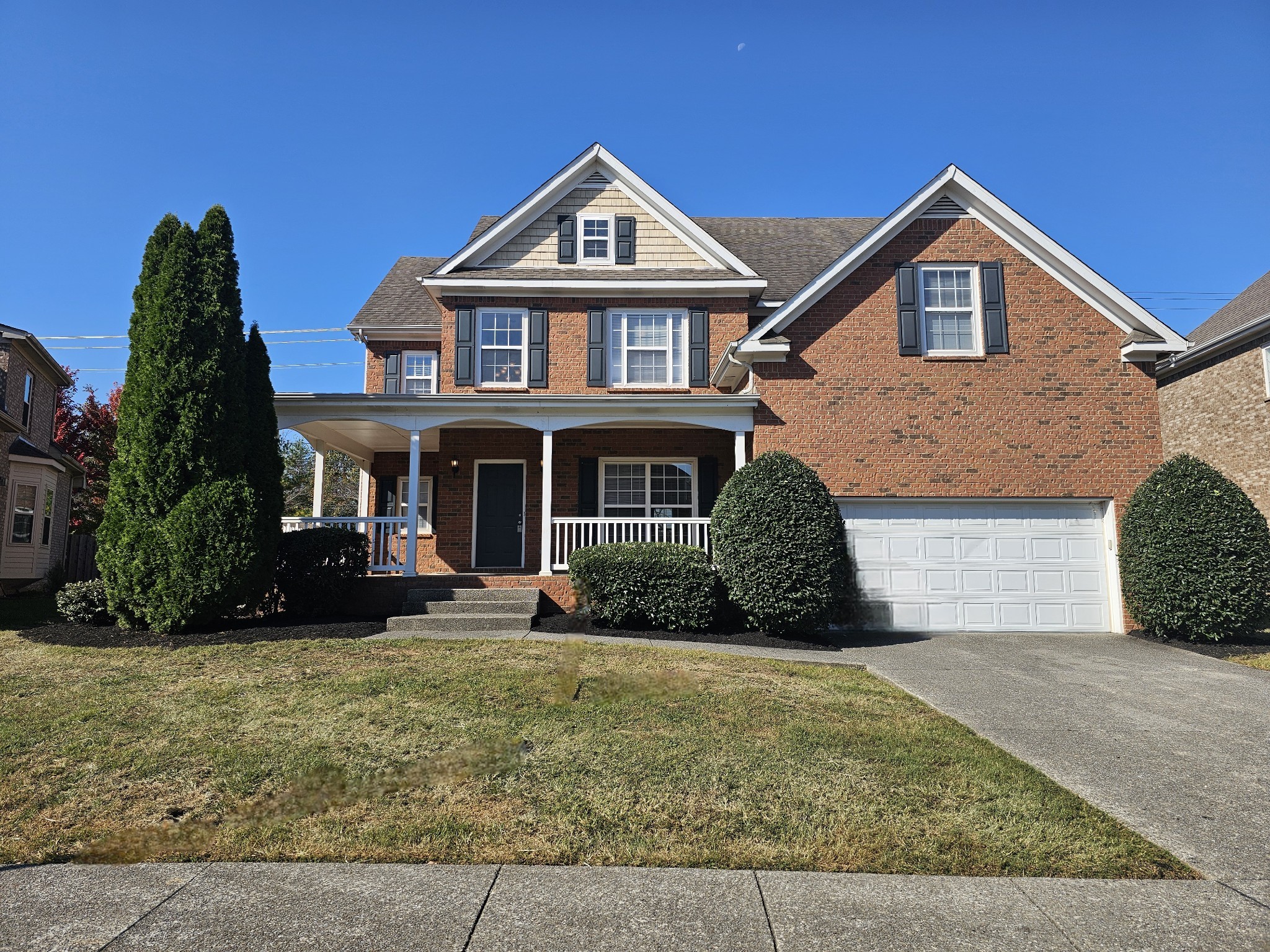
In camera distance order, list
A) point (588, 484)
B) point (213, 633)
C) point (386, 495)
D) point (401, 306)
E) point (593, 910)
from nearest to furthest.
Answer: point (593, 910)
point (213, 633)
point (588, 484)
point (386, 495)
point (401, 306)

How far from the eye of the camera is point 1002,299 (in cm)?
1242

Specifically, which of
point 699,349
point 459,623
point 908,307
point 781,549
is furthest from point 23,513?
point 908,307

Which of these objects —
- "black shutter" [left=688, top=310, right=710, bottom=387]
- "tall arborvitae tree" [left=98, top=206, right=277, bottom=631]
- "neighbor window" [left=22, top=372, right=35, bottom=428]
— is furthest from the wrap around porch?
"neighbor window" [left=22, top=372, right=35, bottom=428]

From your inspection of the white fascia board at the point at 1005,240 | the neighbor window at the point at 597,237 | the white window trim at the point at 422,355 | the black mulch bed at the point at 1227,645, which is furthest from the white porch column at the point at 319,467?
the black mulch bed at the point at 1227,645

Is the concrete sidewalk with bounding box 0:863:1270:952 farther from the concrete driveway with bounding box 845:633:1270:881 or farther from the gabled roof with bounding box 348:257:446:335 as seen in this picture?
the gabled roof with bounding box 348:257:446:335

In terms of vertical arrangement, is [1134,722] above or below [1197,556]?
below

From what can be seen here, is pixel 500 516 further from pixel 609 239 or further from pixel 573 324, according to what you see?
pixel 609 239

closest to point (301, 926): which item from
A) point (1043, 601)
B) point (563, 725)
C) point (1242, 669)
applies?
point (563, 725)

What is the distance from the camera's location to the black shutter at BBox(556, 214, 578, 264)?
15312 mm

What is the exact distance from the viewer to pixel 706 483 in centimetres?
1447

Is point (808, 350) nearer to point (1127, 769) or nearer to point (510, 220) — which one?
point (510, 220)

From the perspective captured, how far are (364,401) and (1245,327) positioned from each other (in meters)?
16.9

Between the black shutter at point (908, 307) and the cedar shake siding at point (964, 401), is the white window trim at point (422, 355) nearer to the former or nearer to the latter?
the cedar shake siding at point (964, 401)

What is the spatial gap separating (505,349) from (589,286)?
2.07 meters
